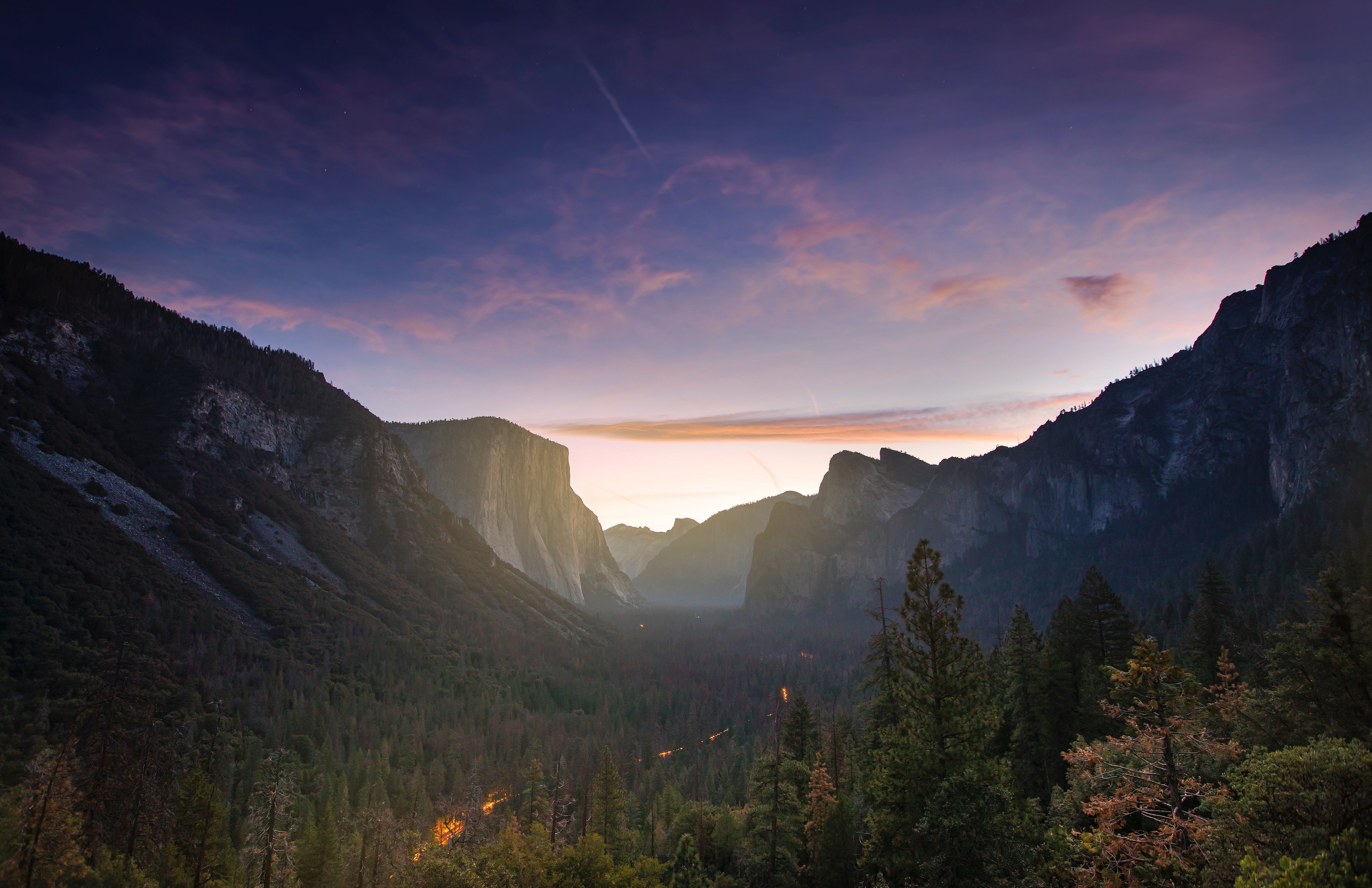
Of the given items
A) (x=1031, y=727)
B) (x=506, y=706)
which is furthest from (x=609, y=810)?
(x=506, y=706)

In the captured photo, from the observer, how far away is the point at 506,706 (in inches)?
3986

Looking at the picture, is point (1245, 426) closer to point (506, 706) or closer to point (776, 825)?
point (776, 825)

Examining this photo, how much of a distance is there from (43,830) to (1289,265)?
204 m

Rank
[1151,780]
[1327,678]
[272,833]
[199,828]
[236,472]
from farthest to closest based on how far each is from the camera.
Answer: [236,472]
[199,828]
[272,833]
[1327,678]
[1151,780]

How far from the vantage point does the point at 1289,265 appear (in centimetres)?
13562

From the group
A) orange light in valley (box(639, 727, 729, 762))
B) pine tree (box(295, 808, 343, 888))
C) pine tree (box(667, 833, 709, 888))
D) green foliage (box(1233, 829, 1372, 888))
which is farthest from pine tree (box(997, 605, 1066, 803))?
orange light in valley (box(639, 727, 729, 762))

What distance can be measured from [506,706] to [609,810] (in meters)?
67.0

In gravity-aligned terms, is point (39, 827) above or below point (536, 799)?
above

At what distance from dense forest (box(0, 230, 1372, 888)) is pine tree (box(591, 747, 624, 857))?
31cm

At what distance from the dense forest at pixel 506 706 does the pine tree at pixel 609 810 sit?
0.31 m

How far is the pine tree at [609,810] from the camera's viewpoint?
41312 millimetres

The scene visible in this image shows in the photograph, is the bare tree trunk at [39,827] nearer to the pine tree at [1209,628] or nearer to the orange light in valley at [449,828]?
the orange light in valley at [449,828]

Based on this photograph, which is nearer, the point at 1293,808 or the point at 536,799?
the point at 1293,808

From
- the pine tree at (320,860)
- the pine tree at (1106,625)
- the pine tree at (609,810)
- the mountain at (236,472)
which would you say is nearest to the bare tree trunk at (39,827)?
the pine tree at (320,860)
